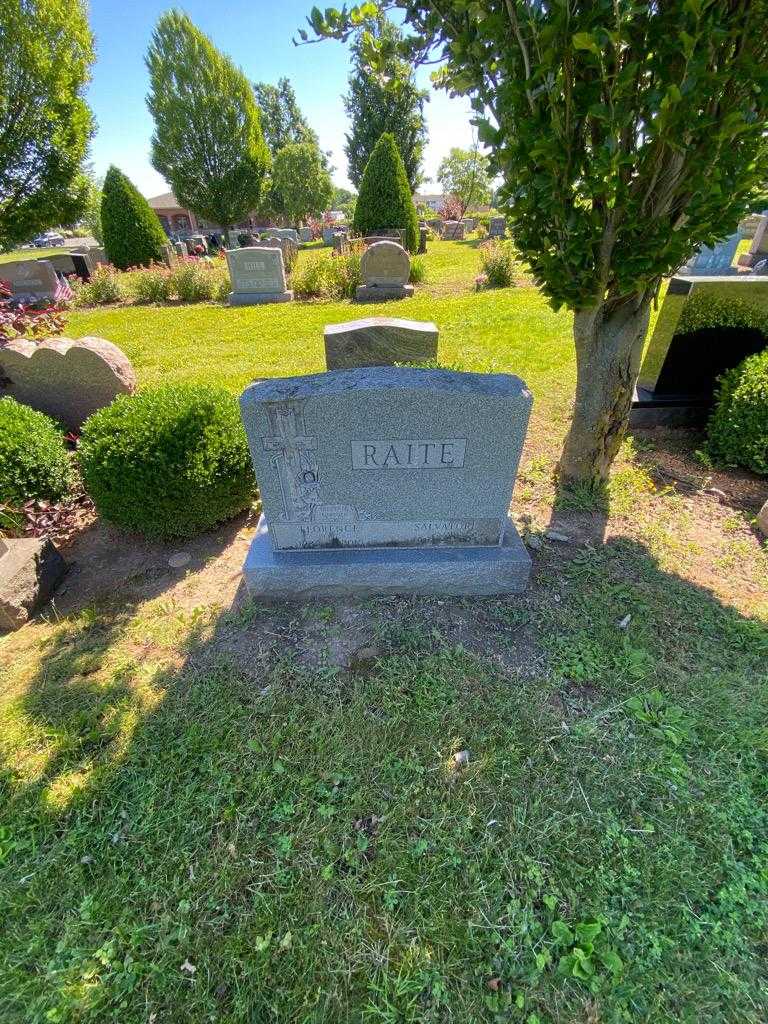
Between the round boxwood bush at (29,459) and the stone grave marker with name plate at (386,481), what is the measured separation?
2.13 m

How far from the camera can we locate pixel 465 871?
1.78 m

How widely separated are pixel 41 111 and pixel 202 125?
53.9 ft

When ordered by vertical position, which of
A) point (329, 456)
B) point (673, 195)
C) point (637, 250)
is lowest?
point (329, 456)

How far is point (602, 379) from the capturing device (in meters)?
3.37

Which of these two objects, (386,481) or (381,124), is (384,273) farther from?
(381,124)

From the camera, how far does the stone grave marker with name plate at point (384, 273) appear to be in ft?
37.2

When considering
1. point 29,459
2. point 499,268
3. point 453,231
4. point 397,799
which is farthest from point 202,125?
point 397,799

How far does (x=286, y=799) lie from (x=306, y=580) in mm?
1253

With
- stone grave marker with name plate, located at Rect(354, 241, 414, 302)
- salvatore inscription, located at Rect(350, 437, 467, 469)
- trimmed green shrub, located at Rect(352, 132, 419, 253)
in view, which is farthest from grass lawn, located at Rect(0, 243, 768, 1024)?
trimmed green shrub, located at Rect(352, 132, 419, 253)

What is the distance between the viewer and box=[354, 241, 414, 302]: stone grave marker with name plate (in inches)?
447

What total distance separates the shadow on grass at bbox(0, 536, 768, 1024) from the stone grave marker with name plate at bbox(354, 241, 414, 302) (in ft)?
35.5

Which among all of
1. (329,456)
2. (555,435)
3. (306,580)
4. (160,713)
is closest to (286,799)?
(160,713)

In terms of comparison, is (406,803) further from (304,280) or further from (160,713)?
(304,280)

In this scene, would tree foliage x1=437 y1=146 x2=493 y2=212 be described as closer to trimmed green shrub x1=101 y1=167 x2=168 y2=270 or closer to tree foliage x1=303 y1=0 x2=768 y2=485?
trimmed green shrub x1=101 y1=167 x2=168 y2=270
